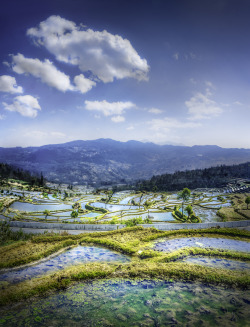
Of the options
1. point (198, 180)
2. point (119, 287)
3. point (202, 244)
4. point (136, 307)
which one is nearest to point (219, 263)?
point (202, 244)

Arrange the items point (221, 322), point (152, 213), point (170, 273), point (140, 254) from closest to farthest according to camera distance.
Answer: point (221, 322) < point (170, 273) < point (140, 254) < point (152, 213)

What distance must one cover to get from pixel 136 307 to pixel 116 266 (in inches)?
217

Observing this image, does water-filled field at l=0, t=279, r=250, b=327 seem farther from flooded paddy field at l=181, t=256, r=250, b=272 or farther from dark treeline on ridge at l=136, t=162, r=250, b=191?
dark treeline on ridge at l=136, t=162, r=250, b=191

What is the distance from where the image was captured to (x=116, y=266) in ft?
55.5

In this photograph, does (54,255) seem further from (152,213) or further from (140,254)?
(152,213)

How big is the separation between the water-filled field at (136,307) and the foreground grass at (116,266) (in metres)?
0.81

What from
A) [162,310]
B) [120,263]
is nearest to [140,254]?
[120,263]

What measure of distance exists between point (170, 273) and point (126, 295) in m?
4.41

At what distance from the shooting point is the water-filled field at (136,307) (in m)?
10.4

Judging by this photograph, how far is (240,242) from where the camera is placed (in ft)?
79.3

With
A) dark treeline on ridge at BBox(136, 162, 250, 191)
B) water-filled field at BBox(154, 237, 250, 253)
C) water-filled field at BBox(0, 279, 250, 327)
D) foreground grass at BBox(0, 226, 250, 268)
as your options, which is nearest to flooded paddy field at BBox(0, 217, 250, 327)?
water-filled field at BBox(0, 279, 250, 327)

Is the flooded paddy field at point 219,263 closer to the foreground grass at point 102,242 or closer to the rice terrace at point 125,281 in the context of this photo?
the rice terrace at point 125,281

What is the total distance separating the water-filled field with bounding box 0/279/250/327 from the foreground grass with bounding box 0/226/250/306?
810 millimetres

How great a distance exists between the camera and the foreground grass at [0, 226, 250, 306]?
13648mm
